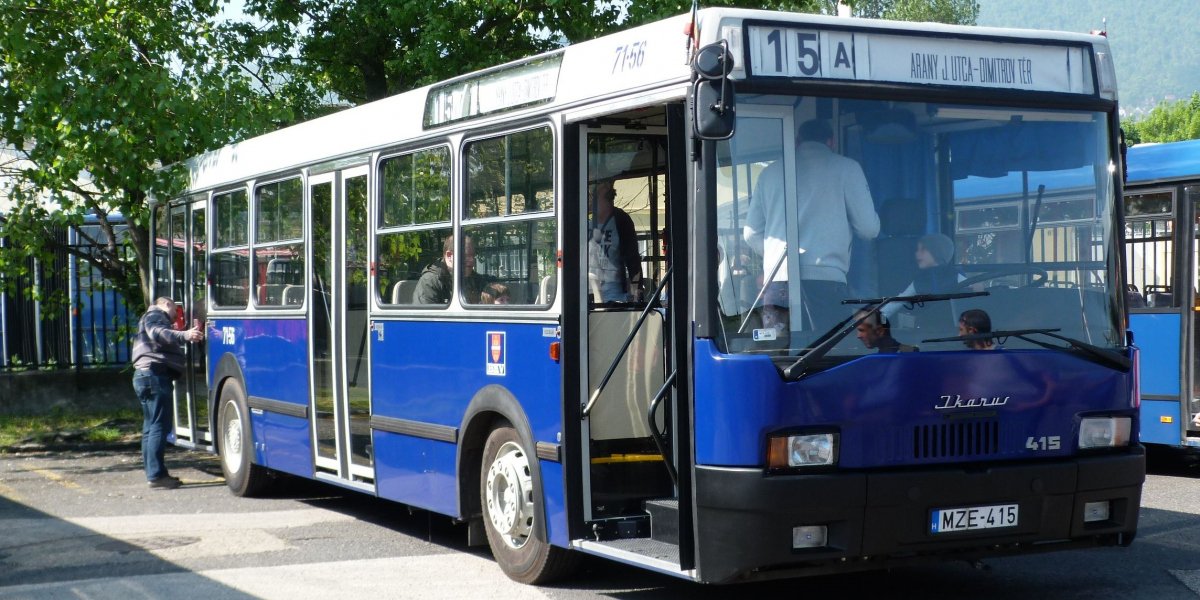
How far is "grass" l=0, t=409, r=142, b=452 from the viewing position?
16.0m

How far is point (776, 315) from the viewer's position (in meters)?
6.33

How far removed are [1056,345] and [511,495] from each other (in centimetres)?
304

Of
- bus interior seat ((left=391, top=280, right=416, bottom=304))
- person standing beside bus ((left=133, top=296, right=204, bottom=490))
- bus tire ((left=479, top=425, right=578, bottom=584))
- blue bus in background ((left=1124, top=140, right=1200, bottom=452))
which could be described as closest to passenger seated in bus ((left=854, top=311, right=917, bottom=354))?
bus tire ((left=479, top=425, right=578, bottom=584))

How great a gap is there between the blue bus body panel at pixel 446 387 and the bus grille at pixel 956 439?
1886 millimetres

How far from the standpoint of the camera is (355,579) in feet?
27.1

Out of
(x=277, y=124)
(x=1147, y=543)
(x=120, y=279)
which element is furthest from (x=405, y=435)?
Answer: (x=120, y=279)

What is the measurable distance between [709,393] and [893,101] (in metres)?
1.62

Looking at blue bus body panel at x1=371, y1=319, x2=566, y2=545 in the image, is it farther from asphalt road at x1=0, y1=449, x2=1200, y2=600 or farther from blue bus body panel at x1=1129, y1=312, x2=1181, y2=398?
blue bus body panel at x1=1129, y1=312, x2=1181, y2=398

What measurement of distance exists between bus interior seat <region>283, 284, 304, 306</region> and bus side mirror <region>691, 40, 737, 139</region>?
5.44 meters

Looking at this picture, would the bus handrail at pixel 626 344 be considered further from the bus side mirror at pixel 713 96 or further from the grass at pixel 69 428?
the grass at pixel 69 428

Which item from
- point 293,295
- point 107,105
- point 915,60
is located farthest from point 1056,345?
point 107,105

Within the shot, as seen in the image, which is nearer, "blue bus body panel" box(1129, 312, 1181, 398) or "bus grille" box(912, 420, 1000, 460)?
"bus grille" box(912, 420, 1000, 460)

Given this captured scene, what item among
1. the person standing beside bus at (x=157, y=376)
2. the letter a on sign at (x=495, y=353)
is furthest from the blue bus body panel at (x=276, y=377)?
the letter a on sign at (x=495, y=353)

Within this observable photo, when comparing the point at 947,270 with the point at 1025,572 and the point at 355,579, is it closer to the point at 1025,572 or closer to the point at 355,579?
the point at 1025,572
